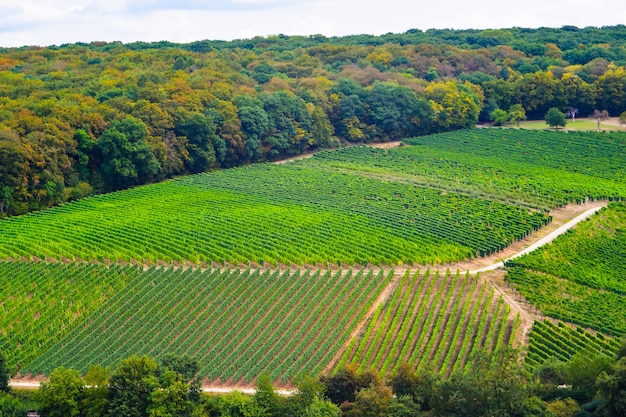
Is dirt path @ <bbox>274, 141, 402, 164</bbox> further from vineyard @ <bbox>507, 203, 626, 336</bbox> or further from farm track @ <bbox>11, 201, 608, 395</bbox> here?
vineyard @ <bbox>507, 203, 626, 336</bbox>

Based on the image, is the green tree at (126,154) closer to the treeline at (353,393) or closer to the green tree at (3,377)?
the green tree at (3,377)

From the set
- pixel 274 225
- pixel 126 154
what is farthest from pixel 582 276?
pixel 126 154

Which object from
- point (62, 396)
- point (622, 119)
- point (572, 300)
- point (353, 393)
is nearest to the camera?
point (62, 396)

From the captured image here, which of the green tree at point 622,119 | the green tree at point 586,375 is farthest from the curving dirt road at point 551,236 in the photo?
the green tree at point 622,119

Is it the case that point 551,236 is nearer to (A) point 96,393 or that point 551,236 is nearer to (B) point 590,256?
(B) point 590,256

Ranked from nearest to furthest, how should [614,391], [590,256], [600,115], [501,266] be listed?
[614,391]
[501,266]
[590,256]
[600,115]
